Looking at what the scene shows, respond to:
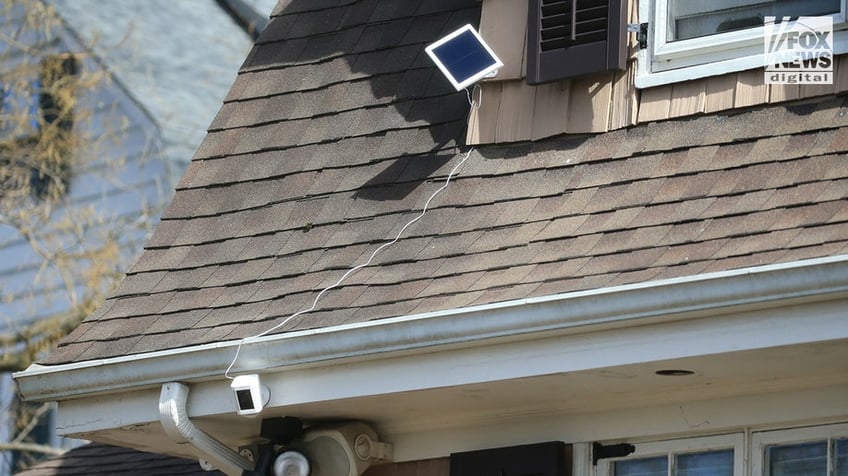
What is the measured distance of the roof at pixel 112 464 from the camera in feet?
26.2

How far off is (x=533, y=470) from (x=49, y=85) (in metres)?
10.1

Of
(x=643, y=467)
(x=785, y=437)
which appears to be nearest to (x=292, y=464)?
(x=643, y=467)

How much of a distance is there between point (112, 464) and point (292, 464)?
2.33 metres

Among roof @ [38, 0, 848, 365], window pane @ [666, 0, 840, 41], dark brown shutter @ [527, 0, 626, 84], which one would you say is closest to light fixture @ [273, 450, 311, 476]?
roof @ [38, 0, 848, 365]

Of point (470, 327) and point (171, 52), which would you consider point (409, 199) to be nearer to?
point (470, 327)

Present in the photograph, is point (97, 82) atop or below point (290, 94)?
atop

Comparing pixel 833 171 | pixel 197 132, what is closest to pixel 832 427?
pixel 833 171

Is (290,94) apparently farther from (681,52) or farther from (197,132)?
(197,132)

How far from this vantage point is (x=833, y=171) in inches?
214

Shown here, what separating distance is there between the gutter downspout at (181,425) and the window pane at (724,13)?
7.66 feet

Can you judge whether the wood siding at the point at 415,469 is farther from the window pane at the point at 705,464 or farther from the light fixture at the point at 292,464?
the window pane at the point at 705,464

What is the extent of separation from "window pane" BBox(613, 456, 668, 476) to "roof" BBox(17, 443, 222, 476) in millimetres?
2455

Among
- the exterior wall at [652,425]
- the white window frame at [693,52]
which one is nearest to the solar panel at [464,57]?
the white window frame at [693,52]

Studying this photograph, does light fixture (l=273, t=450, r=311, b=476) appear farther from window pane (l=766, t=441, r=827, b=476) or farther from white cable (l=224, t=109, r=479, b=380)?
window pane (l=766, t=441, r=827, b=476)
